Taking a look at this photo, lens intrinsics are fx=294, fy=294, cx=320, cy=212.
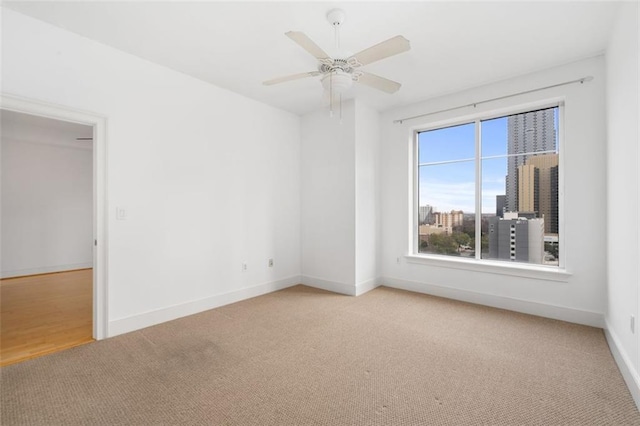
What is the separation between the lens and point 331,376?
222 cm

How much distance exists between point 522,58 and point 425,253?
9.08ft

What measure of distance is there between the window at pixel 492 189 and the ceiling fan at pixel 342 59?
6.80ft

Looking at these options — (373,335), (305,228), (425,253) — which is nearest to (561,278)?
(425,253)

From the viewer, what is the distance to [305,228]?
4980 mm

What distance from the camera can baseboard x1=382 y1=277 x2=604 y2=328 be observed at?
317 centimetres

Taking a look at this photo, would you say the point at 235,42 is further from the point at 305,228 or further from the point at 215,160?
the point at 305,228

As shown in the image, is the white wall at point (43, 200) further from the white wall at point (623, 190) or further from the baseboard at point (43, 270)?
the white wall at point (623, 190)

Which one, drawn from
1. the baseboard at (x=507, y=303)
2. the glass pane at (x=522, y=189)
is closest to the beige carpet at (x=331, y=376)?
the baseboard at (x=507, y=303)

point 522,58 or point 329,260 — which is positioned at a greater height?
point 522,58

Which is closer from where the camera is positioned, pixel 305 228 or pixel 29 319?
pixel 29 319

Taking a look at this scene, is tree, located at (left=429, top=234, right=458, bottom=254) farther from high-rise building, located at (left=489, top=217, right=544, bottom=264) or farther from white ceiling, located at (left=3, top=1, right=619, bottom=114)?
white ceiling, located at (left=3, top=1, right=619, bottom=114)

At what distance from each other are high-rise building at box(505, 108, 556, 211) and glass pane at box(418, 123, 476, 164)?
18.7 inches

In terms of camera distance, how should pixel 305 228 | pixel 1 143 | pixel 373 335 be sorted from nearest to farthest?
pixel 373 335, pixel 305 228, pixel 1 143

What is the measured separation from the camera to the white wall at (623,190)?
204 centimetres
